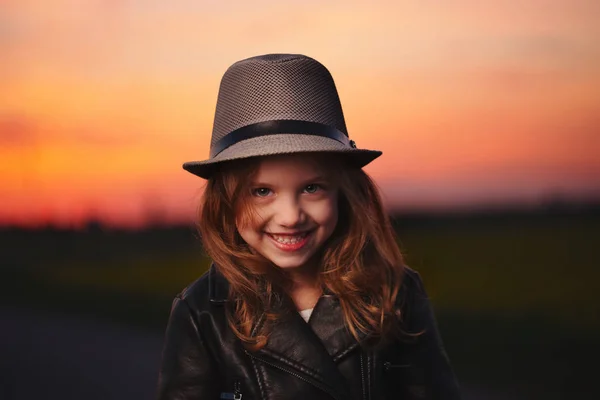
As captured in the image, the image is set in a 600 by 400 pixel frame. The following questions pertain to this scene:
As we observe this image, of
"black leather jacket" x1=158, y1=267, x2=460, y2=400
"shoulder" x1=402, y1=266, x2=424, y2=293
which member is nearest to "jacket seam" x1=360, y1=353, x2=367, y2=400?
"black leather jacket" x1=158, y1=267, x2=460, y2=400

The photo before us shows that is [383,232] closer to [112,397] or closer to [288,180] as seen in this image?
[288,180]

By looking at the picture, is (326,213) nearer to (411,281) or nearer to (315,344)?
(315,344)

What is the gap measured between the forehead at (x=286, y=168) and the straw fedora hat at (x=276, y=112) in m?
0.08

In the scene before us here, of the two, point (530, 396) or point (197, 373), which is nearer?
point (197, 373)

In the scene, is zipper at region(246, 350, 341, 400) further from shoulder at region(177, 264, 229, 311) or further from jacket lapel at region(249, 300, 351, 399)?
shoulder at region(177, 264, 229, 311)

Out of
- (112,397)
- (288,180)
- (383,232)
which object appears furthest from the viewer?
(112,397)

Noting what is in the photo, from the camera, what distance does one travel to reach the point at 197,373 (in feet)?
9.59

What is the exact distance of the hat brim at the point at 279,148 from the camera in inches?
104

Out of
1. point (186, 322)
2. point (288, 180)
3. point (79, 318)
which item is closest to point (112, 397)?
point (79, 318)

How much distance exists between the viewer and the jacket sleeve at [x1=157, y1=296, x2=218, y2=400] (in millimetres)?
2910

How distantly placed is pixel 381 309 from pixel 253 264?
605 mm

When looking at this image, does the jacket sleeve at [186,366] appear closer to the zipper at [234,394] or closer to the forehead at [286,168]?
the zipper at [234,394]

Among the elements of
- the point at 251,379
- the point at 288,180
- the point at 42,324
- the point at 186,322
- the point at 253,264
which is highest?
the point at 288,180

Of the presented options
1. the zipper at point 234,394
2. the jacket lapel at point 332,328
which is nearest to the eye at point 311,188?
the jacket lapel at point 332,328
